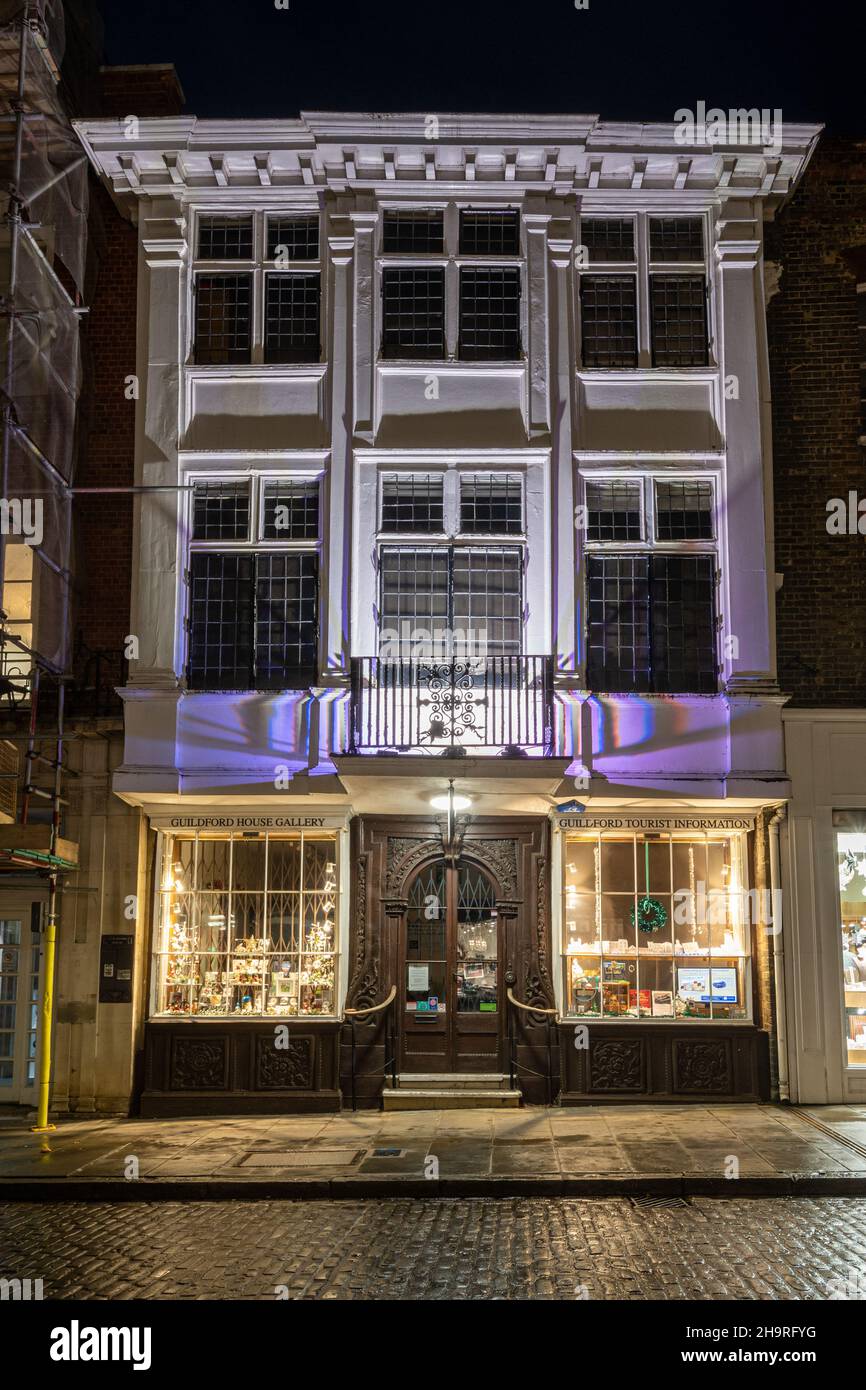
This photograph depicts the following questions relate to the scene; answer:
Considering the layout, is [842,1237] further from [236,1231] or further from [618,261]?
[618,261]

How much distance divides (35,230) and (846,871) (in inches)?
512

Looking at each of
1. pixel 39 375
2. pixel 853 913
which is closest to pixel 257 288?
pixel 39 375

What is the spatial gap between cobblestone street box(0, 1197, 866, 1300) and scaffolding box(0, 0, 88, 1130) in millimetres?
5208

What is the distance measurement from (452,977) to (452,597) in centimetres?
453

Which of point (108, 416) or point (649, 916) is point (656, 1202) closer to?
point (649, 916)

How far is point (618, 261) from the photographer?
16.9 meters

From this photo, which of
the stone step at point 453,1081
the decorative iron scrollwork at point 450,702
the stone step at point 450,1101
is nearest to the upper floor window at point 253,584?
the decorative iron scrollwork at point 450,702

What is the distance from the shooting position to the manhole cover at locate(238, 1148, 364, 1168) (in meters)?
12.6

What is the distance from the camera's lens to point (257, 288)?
55.4ft

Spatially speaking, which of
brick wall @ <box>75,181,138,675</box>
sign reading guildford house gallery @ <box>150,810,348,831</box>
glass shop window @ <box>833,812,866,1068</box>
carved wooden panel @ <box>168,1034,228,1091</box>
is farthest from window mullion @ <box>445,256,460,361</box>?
carved wooden panel @ <box>168,1034,228,1091</box>

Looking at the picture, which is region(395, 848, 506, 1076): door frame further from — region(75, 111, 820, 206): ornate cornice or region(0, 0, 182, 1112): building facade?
region(75, 111, 820, 206): ornate cornice

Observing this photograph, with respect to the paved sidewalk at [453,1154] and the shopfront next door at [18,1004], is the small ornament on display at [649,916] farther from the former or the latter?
the shopfront next door at [18,1004]

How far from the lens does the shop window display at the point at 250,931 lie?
16.1m

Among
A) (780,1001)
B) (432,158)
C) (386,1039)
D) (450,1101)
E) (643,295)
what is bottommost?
(450,1101)
